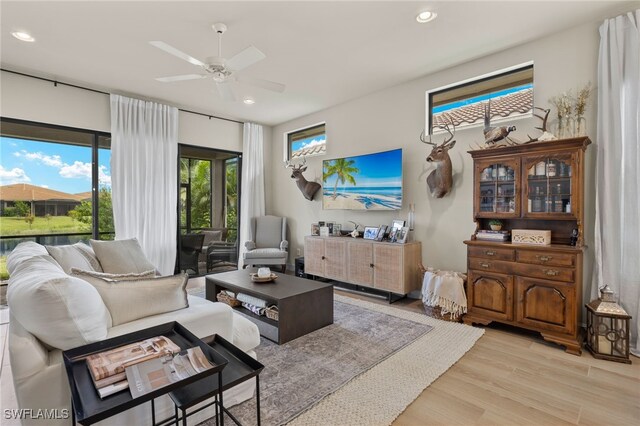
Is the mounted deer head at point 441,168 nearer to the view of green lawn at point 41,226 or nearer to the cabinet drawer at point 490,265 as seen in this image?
the cabinet drawer at point 490,265

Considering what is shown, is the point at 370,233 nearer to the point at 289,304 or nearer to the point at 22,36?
the point at 289,304

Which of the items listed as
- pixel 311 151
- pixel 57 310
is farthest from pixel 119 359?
pixel 311 151

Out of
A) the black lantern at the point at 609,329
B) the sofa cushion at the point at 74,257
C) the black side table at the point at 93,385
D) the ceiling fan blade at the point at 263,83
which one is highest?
the ceiling fan blade at the point at 263,83

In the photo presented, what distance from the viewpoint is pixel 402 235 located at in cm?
401

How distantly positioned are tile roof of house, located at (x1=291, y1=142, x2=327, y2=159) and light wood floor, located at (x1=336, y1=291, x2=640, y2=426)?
385cm

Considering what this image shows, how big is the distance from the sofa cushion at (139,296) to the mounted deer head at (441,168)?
3.03 metres

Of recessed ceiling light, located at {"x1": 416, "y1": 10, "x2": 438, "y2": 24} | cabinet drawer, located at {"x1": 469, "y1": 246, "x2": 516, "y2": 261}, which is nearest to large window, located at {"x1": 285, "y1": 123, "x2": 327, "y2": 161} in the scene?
recessed ceiling light, located at {"x1": 416, "y1": 10, "x2": 438, "y2": 24}

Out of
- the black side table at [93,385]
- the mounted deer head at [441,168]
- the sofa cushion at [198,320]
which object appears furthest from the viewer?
the mounted deer head at [441,168]

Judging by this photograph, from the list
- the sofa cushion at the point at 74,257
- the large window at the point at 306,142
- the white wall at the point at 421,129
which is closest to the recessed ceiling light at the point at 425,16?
the white wall at the point at 421,129

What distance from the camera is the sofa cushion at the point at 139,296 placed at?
5.38 feet

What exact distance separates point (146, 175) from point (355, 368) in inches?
161

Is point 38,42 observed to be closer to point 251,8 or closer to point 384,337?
point 251,8

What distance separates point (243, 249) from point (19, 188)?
3184 millimetres

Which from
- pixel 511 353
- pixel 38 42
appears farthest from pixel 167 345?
pixel 38 42
